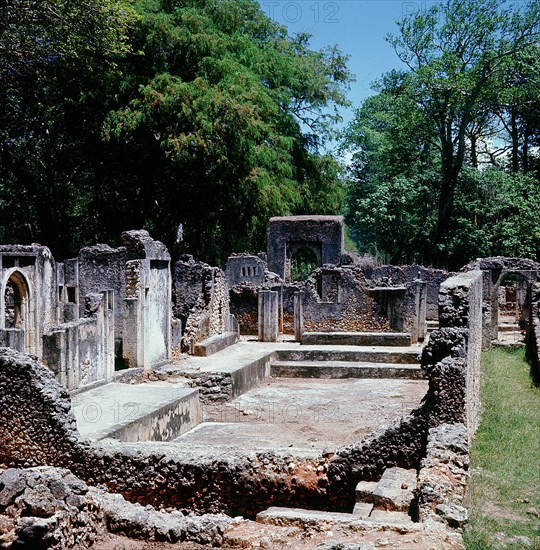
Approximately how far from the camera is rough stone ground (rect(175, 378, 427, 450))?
32.9 ft

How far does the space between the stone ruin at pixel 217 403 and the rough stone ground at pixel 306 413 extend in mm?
102

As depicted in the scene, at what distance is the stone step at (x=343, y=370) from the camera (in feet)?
51.2

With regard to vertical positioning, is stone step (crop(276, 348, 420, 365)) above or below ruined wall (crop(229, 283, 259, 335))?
below

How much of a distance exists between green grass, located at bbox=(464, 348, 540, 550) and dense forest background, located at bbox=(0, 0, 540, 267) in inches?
552

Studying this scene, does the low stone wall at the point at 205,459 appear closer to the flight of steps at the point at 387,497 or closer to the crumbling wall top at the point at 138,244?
the flight of steps at the point at 387,497

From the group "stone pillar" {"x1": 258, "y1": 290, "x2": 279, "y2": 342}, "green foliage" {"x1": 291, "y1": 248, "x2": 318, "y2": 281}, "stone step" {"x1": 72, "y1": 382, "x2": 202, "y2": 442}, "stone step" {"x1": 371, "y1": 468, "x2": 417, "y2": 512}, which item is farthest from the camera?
"green foliage" {"x1": 291, "y1": 248, "x2": 318, "y2": 281}

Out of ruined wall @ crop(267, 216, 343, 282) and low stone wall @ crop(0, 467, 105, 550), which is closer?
low stone wall @ crop(0, 467, 105, 550)

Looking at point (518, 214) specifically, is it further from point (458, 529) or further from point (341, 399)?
point (458, 529)

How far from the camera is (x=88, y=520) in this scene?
570cm

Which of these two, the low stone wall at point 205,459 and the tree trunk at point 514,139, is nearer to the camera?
the low stone wall at point 205,459

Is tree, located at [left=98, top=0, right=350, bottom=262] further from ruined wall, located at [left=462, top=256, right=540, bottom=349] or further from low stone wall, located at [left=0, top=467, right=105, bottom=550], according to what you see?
low stone wall, located at [left=0, top=467, right=105, bottom=550]

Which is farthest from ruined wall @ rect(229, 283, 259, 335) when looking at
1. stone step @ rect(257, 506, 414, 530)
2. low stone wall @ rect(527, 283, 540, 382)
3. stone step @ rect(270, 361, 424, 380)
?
stone step @ rect(257, 506, 414, 530)

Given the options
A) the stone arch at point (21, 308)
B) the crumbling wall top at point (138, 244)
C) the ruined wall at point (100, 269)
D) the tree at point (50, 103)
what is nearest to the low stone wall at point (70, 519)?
the crumbling wall top at point (138, 244)

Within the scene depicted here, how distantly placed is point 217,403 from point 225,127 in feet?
40.7
